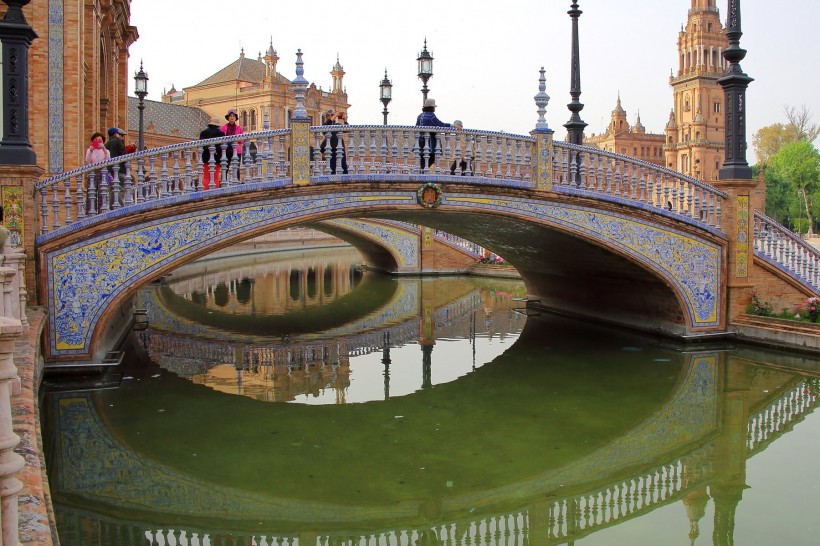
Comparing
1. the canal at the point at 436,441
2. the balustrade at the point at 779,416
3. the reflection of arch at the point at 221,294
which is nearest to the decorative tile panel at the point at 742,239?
the canal at the point at 436,441

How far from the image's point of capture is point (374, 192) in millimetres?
10930

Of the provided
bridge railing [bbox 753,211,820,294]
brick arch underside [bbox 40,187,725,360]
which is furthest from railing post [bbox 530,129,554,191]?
bridge railing [bbox 753,211,820,294]

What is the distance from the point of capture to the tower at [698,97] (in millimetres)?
77000

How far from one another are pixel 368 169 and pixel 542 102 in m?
2.73

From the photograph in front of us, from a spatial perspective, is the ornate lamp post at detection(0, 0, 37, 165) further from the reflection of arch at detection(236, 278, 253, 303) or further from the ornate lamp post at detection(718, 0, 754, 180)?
the reflection of arch at detection(236, 278, 253, 303)

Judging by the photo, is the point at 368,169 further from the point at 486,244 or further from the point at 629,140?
the point at 629,140

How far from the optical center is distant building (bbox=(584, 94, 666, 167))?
88.3 metres

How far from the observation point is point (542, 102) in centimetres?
1162

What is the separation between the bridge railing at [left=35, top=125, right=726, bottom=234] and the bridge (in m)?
0.02

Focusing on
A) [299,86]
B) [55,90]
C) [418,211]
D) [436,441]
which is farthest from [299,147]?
[55,90]

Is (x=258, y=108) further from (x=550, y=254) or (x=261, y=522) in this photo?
(x=261, y=522)

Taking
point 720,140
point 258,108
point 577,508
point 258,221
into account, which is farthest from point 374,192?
point 720,140

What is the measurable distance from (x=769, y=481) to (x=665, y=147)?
79.0m

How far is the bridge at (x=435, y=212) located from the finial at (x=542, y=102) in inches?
0.8
